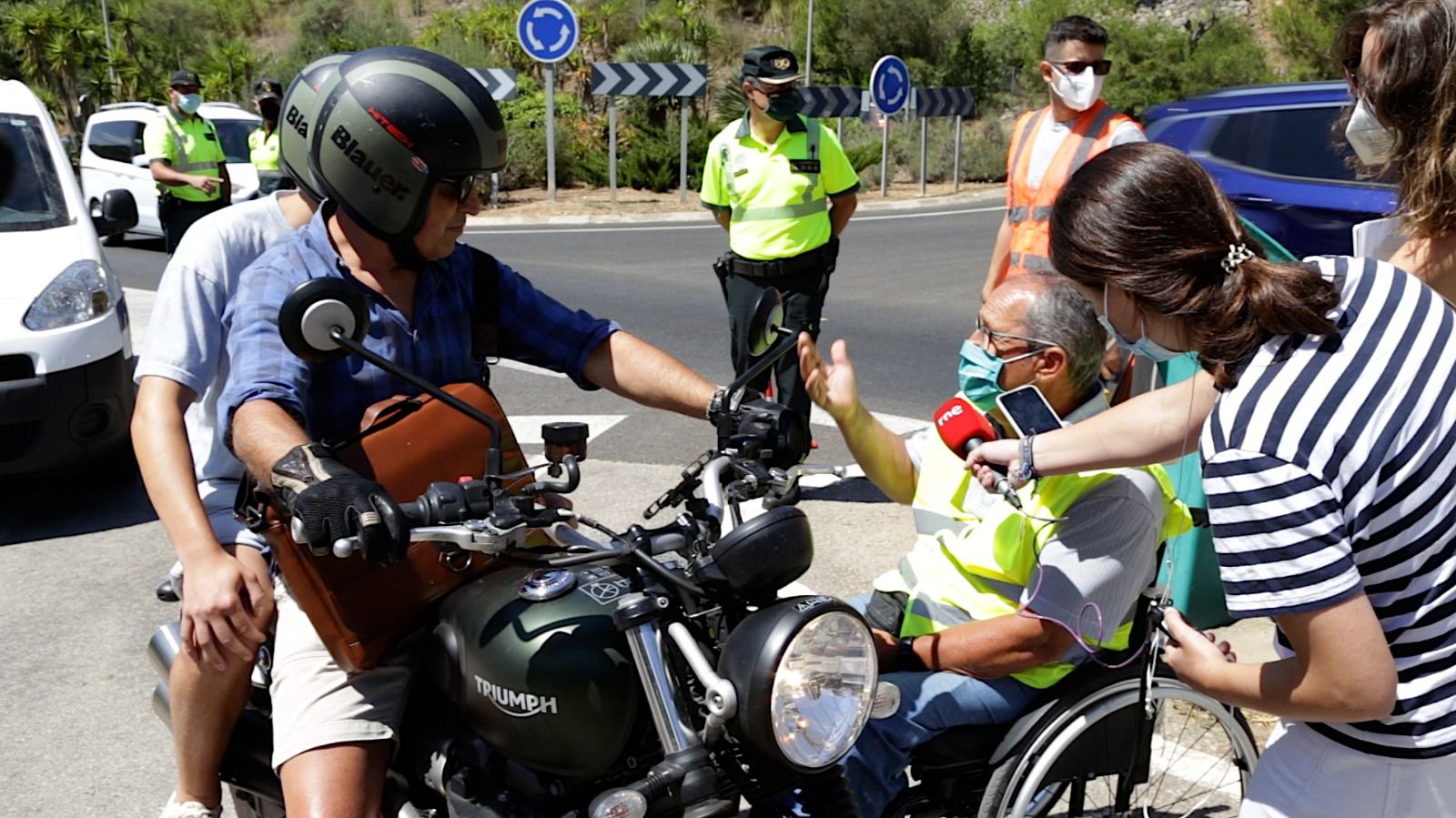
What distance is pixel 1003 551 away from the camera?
3.11m

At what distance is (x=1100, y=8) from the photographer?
A: 4881 cm

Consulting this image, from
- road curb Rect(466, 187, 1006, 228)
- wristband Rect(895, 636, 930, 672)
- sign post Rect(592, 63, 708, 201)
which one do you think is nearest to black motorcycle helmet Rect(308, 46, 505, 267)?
wristband Rect(895, 636, 930, 672)

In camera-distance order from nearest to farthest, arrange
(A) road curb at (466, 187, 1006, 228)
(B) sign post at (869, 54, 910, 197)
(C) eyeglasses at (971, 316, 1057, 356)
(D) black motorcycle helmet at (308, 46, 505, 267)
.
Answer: (D) black motorcycle helmet at (308, 46, 505, 267)
(C) eyeglasses at (971, 316, 1057, 356)
(B) sign post at (869, 54, 910, 197)
(A) road curb at (466, 187, 1006, 228)

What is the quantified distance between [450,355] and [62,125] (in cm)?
4320

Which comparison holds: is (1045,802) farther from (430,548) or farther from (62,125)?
(62,125)

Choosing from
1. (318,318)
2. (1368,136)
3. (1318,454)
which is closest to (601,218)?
(1368,136)

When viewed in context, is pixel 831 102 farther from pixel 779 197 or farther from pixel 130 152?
pixel 779 197

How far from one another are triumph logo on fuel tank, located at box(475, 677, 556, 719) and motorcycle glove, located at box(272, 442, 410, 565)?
369 millimetres

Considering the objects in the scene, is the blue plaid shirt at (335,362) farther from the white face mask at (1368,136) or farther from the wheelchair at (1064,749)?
the white face mask at (1368,136)

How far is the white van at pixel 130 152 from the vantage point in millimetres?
16547

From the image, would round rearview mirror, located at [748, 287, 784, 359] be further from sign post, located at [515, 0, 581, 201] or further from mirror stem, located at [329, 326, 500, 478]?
sign post, located at [515, 0, 581, 201]

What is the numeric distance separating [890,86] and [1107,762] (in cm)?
1795

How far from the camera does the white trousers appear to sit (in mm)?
2127

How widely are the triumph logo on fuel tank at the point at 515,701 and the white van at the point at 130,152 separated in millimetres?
15245
